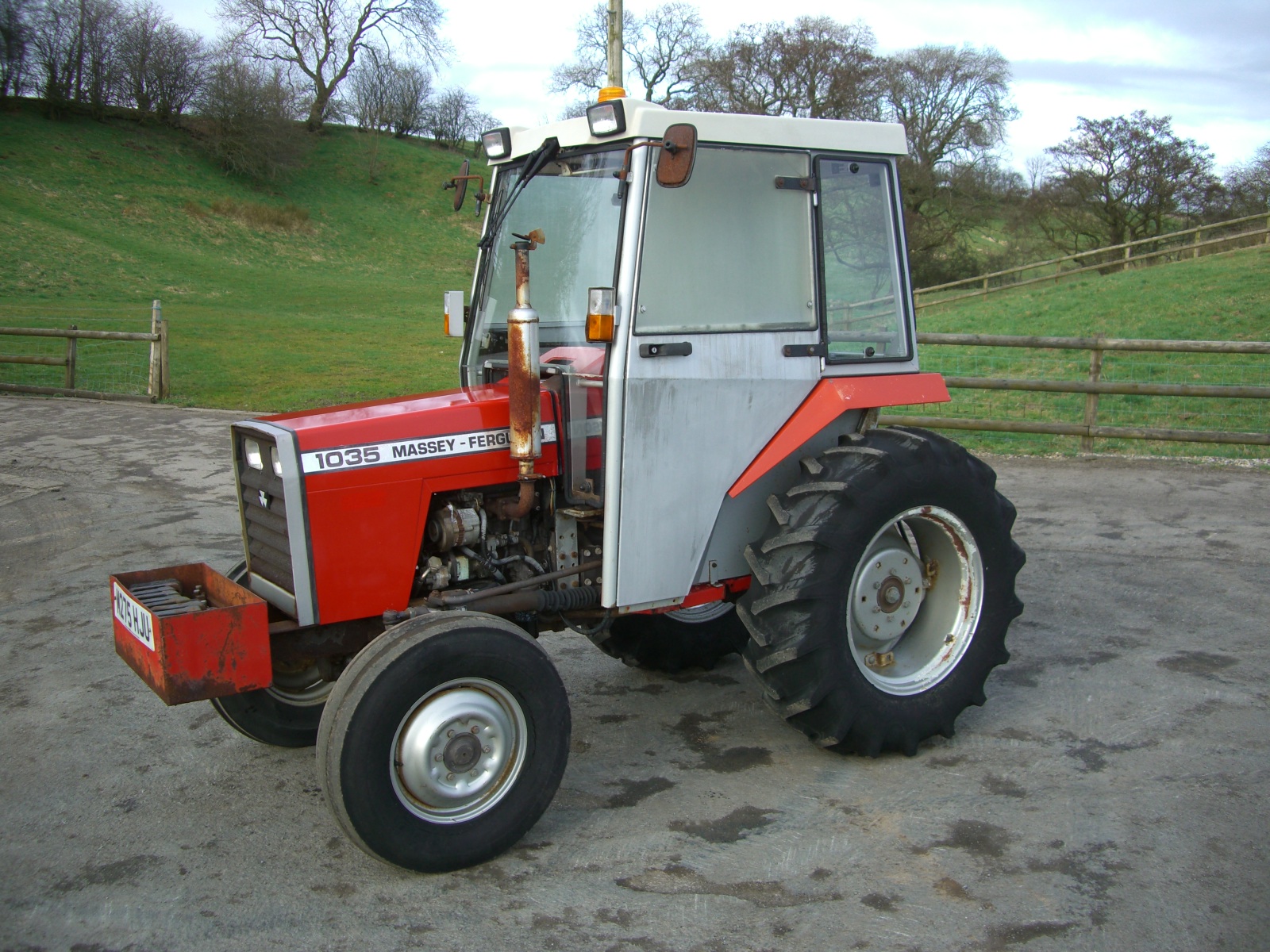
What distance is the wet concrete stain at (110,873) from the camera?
3.21m

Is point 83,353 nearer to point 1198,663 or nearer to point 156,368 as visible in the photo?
point 156,368

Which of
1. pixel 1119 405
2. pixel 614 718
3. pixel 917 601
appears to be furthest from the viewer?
pixel 1119 405

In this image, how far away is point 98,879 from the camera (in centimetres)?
323

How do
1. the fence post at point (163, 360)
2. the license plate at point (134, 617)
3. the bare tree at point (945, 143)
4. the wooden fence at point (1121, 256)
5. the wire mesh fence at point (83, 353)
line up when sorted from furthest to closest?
the bare tree at point (945, 143) < the wooden fence at point (1121, 256) < the wire mesh fence at point (83, 353) < the fence post at point (163, 360) < the license plate at point (134, 617)

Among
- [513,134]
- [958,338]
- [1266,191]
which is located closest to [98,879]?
[513,134]

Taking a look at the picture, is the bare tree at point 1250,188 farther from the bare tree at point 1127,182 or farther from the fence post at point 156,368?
the fence post at point 156,368

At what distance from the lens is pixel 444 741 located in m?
3.23

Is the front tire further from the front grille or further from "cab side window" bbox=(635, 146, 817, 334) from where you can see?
"cab side window" bbox=(635, 146, 817, 334)

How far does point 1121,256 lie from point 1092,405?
2291 centimetres

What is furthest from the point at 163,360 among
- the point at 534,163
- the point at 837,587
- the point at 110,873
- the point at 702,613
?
the point at 837,587

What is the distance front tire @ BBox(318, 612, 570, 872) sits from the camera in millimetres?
3078

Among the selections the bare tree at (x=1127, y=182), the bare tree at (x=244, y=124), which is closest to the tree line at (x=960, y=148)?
the bare tree at (x=1127, y=182)

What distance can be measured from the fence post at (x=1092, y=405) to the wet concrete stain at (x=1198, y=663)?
4833 mm

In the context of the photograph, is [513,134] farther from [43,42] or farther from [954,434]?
[43,42]
